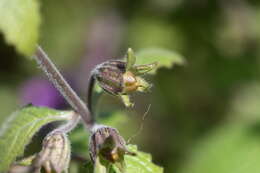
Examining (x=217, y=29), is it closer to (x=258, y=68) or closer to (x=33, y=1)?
(x=258, y=68)

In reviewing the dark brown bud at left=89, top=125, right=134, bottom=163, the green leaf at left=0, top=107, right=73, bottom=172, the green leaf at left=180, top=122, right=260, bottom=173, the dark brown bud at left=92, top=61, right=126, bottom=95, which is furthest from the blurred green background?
the dark brown bud at left=89, top=125, right=134, bottom=163

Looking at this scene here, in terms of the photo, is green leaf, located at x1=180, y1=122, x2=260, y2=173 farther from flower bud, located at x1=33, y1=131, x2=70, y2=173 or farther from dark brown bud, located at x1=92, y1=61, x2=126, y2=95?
flower bud, located at x1=33, y1=131, x2=70, y2=173

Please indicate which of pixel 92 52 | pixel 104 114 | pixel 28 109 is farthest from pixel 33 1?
pixel 92 52

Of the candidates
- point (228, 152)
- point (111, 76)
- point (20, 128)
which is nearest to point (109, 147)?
point (111, 76)

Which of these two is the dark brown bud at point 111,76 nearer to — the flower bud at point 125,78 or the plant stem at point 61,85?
the flower bud at point 125,78

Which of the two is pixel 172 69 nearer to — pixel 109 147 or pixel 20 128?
pixel 20 128
